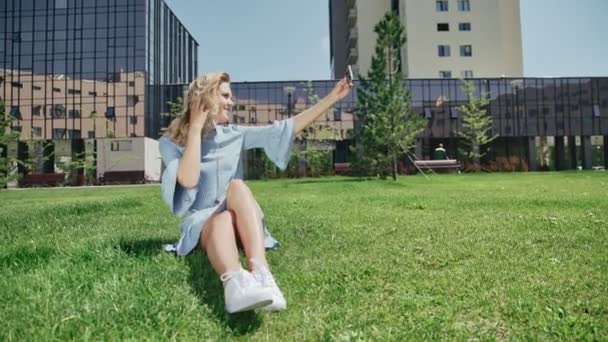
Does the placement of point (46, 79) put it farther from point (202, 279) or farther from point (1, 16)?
point (202, 279)

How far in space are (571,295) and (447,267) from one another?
97 centimetres

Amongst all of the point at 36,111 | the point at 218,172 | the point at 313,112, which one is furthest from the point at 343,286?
the point at 36,111

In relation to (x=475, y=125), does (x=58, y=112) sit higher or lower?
higher

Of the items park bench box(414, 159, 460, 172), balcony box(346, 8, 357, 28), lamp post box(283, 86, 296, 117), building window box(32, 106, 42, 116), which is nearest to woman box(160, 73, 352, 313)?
park bench box(414, 159, 460, 172)

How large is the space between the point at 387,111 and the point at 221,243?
23.5 m

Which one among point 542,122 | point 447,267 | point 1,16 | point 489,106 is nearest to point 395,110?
point 447,267

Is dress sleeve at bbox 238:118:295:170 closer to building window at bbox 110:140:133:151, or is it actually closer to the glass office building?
building window at bbox 110:140:133:151

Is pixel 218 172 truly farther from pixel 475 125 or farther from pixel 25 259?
pixel 475 125

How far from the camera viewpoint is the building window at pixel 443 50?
179 ft

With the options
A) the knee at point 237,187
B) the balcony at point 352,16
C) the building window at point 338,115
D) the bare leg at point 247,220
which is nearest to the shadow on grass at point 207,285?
the bare leg at point 247,220

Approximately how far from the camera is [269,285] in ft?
8.84

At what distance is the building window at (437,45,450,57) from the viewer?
5453 centimetres

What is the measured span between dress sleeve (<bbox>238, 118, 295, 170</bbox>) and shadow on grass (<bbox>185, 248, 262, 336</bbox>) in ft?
3.19

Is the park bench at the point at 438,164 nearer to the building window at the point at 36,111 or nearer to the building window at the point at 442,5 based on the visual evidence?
the building window at the point at 442,5
